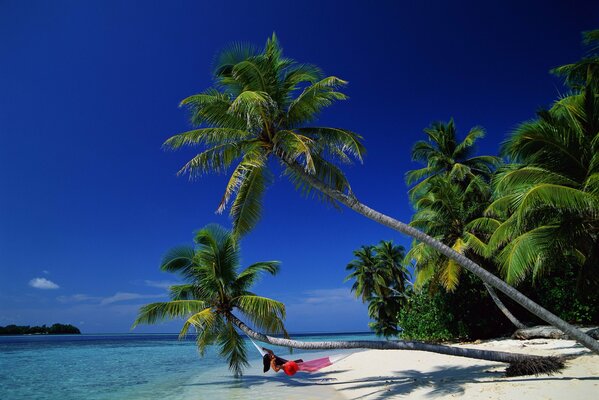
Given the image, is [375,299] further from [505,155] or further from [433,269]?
[505,155]

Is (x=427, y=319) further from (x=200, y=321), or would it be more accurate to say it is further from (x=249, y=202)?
(x=249, y=202)

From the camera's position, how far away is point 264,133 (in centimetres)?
859

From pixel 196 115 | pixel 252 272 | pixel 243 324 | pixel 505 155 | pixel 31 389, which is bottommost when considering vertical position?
pixel 31 389

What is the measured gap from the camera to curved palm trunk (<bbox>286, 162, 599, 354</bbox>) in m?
6.88

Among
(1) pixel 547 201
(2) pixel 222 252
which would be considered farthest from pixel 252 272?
(1) pixel 547 201

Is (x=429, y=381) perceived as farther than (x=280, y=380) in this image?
No

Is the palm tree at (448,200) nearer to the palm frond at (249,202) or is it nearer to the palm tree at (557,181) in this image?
the palm tree at (557,181)

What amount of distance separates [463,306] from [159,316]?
1376cm

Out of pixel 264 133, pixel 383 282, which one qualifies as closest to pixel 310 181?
pixel 264 133

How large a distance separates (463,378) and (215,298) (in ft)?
22.4

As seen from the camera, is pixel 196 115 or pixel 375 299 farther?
pixel 375 299

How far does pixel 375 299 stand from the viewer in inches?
1201

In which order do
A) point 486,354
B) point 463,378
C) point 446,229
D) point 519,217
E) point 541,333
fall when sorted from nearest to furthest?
point 519,217 → point 486,354 → point 463,378 → point 541,333 → point 446,229

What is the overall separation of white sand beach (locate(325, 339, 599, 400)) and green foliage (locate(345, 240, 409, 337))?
52.4ft
